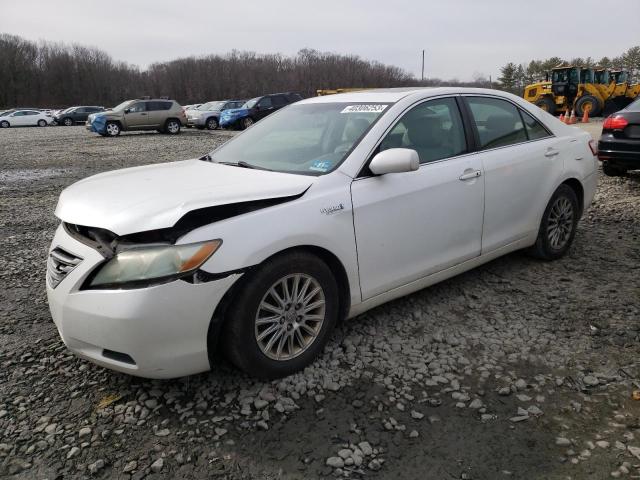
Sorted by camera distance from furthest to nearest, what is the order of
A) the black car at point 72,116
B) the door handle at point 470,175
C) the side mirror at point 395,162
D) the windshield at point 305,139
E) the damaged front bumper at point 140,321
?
the black car at point 72,116
the door handle at point 470,175
the windshield at point 305,139
the side mirror at point 395,162
the damaged front bumper at point 140,321

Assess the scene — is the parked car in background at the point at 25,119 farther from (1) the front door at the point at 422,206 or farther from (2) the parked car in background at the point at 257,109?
(1) the front door at the point at 422,206

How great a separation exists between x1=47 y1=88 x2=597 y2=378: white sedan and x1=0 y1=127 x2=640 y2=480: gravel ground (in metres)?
0.27

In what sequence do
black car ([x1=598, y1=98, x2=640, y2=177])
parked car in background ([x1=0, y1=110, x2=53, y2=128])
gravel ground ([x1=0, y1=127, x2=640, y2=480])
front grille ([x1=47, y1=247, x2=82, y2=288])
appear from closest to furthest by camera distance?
1. gravel ground ([x1=0, y1=127, x2=640, y2=480])
2. front grille ([x1=47, y1=247, x2=82, y2=288])
3. black car ([x1=598, y1=98, x2=640, y2=177])
4. parked car in background ([x1=0, y1=110, x2=53, y2=128])

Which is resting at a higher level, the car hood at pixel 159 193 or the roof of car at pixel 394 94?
the roof of car at pixel 394 94

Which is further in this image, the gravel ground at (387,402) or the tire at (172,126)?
the tire at (172,126)

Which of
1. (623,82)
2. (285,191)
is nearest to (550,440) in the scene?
(285,191)

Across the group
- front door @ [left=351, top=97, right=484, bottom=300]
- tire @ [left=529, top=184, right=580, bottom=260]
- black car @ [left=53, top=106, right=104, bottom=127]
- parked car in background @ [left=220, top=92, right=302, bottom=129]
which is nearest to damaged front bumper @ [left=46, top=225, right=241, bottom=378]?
front door @ [left=351, top=97, right=484, bottom=300]

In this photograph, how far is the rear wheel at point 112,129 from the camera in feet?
75.2

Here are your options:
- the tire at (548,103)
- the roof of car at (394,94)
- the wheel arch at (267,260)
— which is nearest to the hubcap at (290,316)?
the wheel arch at (267,260)

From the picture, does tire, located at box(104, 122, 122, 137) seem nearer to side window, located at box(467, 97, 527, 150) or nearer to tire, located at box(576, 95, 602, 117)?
tire, located at box(576, 95, 602, 117)

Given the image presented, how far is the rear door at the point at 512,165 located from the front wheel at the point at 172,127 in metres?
22.0

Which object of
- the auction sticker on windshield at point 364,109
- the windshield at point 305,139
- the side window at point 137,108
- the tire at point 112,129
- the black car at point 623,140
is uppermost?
the auction sticker on windshield at point 364,109

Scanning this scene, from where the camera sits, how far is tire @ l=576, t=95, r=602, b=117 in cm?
2322

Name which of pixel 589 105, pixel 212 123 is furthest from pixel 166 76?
pixel 589 105
